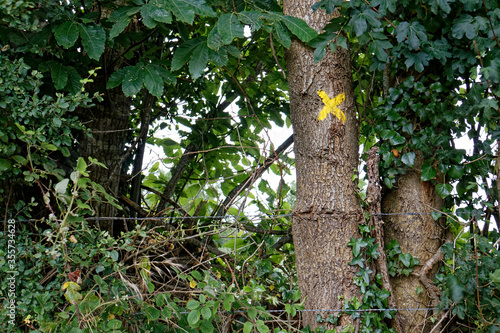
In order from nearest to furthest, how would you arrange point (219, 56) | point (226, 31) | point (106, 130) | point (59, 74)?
1. point (226, 31)
2. point (219, 56)
3. point (59, 74)
4. point (106, 130)

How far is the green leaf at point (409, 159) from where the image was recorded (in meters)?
2.36

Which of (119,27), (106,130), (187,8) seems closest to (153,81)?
(119,27)

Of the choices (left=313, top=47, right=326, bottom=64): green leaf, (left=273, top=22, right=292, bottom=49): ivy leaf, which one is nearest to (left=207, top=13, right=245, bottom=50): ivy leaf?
(left=273, top=22, right=292, bottom=49): ivy leaf

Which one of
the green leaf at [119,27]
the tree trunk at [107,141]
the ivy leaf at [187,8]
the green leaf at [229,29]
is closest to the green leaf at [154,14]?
the ivy leaf at [187,8]

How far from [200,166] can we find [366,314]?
1855 millimetres

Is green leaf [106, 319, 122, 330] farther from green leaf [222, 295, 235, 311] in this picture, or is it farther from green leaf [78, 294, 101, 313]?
green leaf [222, 295, 235, 311]

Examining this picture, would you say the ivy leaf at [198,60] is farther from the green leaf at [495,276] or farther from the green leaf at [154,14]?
the green leaf at [495,276]

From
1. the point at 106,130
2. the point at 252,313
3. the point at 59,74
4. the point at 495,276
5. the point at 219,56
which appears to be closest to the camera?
the point at 495,276

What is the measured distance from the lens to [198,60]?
2.22 meters

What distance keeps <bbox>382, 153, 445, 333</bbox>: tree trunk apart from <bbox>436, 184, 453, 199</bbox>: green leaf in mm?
96

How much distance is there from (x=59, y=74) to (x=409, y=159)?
1987 mm

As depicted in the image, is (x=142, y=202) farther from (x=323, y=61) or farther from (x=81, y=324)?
(x=323, y=61)

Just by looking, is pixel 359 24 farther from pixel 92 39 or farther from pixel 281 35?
pixel 92 39

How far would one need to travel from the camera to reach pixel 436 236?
7.96 ft
